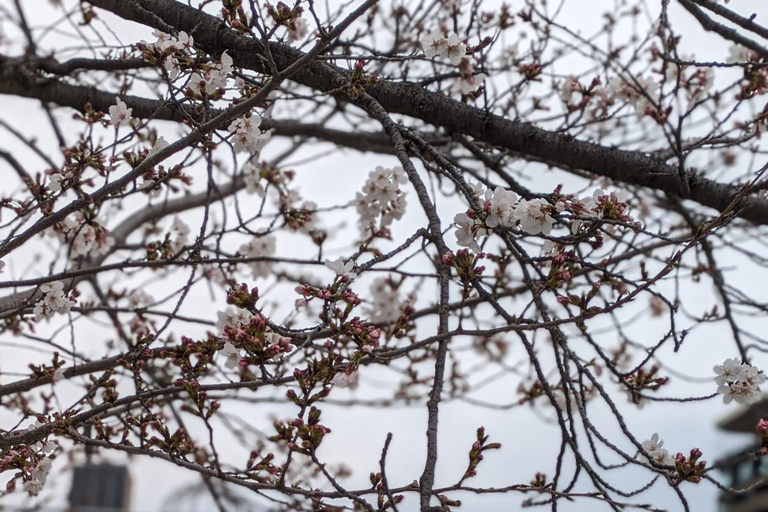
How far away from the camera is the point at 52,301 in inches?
106

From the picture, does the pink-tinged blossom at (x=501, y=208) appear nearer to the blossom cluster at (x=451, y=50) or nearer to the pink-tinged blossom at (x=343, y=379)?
the pink-tinged blossom at (x=343, y=379)

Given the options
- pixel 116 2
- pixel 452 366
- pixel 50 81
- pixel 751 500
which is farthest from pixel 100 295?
pixel 751 500

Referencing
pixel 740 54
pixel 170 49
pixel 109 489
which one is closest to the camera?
pixel 170 49

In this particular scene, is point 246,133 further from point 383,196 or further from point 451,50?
point 451,50

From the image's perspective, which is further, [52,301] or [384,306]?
[384,306]

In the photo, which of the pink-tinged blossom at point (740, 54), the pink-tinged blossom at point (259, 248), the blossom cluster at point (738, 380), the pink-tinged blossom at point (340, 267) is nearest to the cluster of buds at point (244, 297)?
the pink-tinged blossom at point (340, 267)

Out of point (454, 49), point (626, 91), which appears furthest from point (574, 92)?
point (454, 49)

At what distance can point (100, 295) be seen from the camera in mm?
3688

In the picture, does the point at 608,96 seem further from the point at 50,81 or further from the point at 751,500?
the point at 751,500

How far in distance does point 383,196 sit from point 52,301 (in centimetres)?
131

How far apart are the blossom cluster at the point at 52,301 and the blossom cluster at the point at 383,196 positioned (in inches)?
46.2

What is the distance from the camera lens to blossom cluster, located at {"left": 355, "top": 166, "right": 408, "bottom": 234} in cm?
282

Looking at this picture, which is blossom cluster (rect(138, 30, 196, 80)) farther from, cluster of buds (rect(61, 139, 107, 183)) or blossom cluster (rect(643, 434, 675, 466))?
blossom cluster (rect(643, 434, 675, 466))

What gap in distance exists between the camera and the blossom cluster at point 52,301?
8.80 ft
